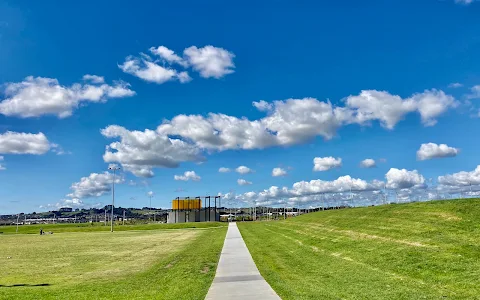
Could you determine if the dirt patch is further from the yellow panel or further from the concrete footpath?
the yellow panel

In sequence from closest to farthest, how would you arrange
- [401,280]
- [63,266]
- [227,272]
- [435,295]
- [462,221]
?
[435,295]
[401,280]
[227,272]
[462,221]
[63,266]

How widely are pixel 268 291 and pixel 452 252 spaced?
787 centimetres

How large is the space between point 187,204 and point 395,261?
128007 millimetres

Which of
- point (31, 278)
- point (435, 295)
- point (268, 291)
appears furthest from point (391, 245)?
point (31, 278)

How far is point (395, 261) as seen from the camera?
54.2 ft

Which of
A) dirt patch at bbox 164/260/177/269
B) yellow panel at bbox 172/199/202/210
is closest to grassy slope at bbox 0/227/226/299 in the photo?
dirt patch at bbox 164/260/177/269

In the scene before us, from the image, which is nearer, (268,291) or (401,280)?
(268,291)

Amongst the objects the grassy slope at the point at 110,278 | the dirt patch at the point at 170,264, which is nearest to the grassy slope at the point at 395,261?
the grassy slope at the point at 110,278

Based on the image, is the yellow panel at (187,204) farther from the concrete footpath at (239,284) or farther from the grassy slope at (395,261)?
the concrete footpath at (239,284)

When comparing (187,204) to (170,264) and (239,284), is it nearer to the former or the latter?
(170,264)

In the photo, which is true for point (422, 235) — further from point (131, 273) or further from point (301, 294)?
point (131, 273)

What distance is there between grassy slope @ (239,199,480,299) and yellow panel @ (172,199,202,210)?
379ft

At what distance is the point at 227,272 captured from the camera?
57.6 feet

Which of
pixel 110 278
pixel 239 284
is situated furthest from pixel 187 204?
pixel 239 284
